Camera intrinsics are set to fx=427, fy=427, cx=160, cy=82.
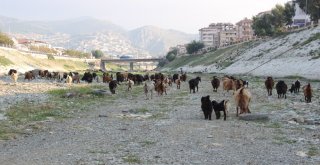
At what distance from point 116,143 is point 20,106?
11.4 m

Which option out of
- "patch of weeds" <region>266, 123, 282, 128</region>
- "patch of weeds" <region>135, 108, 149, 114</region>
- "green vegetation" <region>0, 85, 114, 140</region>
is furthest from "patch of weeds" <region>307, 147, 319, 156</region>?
"patch of weeds" <region>135, 108, 149, 114</region>

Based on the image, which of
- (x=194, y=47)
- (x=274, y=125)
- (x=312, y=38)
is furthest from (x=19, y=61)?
(x=274, y=125)

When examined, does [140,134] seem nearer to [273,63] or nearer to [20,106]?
[20,106]

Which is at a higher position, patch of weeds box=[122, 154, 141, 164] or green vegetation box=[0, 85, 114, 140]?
green vegetation box=[0, 85, 114, 140]

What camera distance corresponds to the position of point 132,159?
12.2 m

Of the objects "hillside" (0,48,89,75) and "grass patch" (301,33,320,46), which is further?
"hillside" (0,48,89,75)

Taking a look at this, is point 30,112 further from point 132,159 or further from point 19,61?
point 19,61

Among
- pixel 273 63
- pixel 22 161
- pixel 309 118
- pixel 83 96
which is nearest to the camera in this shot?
pixel 22 161

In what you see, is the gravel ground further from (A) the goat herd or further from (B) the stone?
(A) the goat herd

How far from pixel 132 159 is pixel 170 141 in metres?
2.81

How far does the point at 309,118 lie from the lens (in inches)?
742

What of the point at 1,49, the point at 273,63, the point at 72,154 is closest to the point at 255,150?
the point at 72,154

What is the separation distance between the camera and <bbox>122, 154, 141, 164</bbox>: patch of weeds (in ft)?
39.1

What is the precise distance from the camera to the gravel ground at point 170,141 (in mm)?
12328
